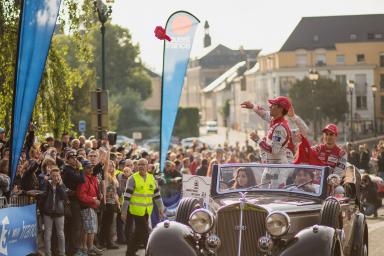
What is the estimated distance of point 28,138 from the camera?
2036cm

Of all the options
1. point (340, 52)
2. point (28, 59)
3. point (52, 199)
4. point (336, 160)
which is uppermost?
point (340, 52)

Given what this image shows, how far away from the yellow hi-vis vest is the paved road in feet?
5.28

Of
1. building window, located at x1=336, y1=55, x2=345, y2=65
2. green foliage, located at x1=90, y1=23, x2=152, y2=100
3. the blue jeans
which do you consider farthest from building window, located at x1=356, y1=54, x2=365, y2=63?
the blue jeans

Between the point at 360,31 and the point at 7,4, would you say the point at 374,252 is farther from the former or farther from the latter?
the point at 360,31

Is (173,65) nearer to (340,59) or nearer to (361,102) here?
(340,59)

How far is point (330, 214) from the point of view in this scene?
45.8 feet

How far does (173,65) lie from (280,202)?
514 inches

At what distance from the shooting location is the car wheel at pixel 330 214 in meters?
13.9

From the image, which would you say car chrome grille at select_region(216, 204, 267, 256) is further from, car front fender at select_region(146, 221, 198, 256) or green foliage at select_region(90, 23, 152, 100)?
green foliage at select_region(90, 23, 152, 100)

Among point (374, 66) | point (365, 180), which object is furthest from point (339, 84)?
point (365, 180)

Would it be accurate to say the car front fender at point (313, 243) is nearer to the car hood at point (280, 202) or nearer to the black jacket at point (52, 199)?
the car hood at point (280, 202)

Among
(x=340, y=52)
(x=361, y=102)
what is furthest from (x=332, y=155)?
(x=361, y=102)

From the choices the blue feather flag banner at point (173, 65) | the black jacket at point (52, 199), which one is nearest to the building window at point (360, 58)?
the blue feather flag banner at point (173, 65)

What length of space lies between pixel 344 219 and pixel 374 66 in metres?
126
